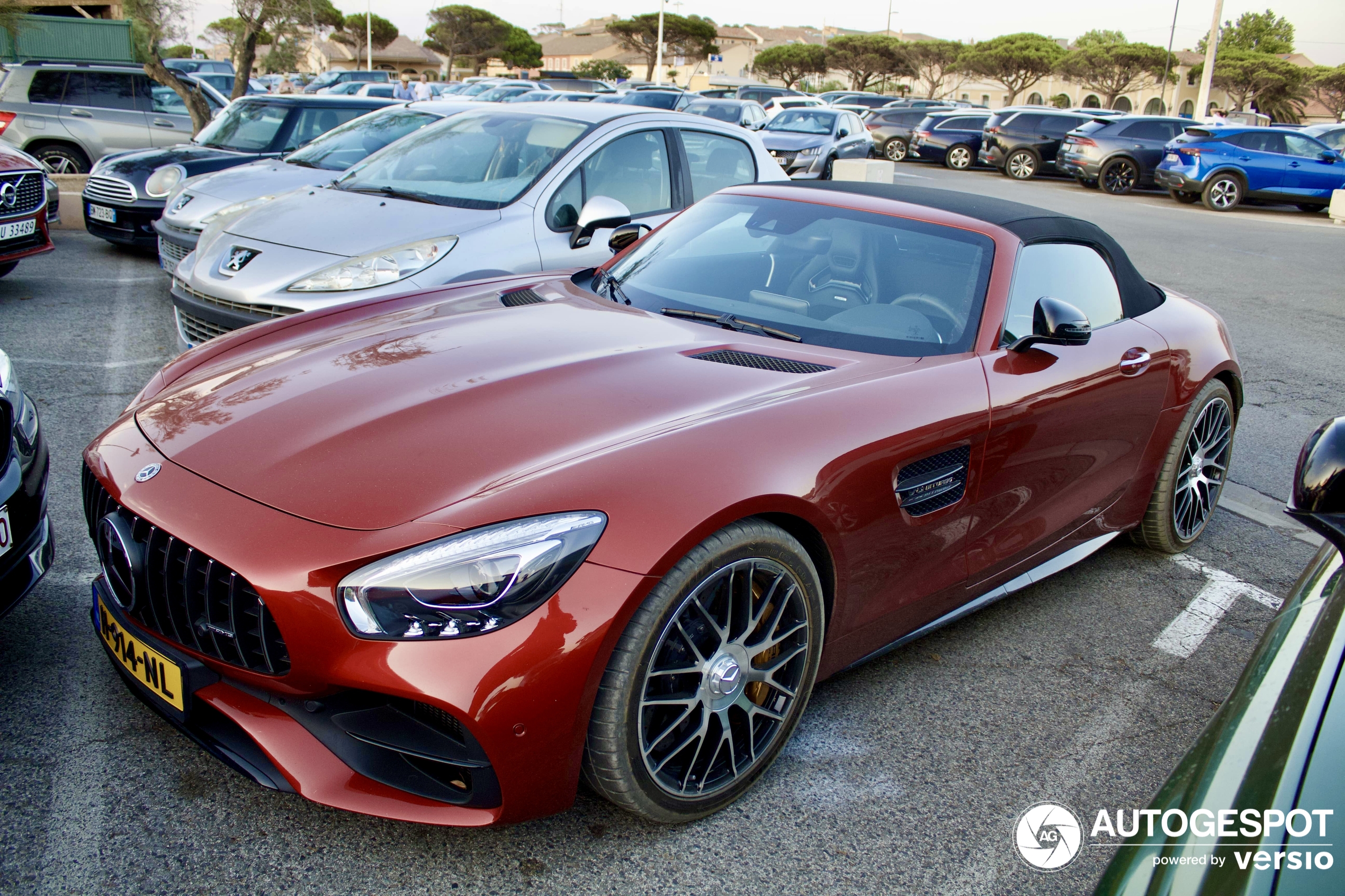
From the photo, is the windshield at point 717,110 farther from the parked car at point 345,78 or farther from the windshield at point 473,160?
the parked car at point 345,78

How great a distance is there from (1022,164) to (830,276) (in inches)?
888

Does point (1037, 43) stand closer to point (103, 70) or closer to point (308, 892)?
point (103, 70)

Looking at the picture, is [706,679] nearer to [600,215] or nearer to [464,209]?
[600,215]

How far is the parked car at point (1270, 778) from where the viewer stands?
4.04 ft

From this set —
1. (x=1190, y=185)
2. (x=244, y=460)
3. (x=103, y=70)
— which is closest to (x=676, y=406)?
(x=244, y=460)

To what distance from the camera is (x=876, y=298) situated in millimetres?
3238

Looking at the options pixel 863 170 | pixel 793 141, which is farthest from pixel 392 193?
pixel 793 141

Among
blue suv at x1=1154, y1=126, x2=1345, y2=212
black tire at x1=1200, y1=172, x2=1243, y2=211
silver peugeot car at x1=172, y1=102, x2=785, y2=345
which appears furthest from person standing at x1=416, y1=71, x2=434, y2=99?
silver peugeot car at x1=172, y1=102, x2=785, y2=345

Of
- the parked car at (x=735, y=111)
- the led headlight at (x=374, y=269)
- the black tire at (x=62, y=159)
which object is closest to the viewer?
the led headlight at (x=374, y=269)

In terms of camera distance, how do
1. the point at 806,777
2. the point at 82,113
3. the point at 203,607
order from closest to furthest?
the point at 203,607 → the point at 806,777 → the point at 82,113

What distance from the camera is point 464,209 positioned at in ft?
17.9

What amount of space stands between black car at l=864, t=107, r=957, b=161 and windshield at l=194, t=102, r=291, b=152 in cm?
2144

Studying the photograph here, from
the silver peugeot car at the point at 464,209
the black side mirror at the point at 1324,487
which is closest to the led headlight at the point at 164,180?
the silver peugeot car at the point at 464,209

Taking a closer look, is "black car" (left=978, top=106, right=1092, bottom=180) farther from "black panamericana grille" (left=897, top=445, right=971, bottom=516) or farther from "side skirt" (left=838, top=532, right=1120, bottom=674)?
"black panamericana grille" (left=897, top=445, right=971, bottom=516)
